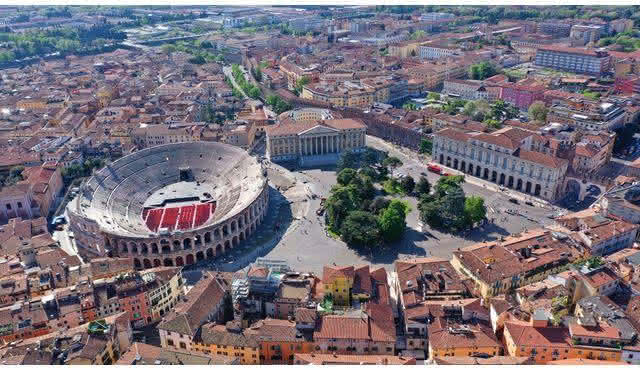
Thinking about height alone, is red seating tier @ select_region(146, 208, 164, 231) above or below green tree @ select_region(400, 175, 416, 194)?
below

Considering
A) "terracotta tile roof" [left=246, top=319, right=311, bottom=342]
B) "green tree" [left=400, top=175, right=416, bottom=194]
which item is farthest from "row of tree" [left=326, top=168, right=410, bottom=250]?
"terracotta tile roof" [left=246, top=319, right=311, bottom=342]

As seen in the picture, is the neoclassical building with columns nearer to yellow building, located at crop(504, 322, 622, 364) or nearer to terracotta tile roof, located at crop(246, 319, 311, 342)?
terracotta tile roof, located at crop(246, 319, 311, 342)

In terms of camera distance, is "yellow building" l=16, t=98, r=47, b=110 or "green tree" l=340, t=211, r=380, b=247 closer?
"green tree" l=340, t=211, r=380, b=247

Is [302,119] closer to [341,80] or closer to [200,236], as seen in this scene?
[341,80]

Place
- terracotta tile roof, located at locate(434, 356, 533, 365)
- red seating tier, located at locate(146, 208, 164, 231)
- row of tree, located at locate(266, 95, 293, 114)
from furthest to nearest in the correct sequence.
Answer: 1. row of tree, located at locate(266, 95, 293, 114)
2. red seating tier, located at locate(146, 208, 164, 231)
3. terracotta tile roof, located at locate(434, 356, 533, 365)

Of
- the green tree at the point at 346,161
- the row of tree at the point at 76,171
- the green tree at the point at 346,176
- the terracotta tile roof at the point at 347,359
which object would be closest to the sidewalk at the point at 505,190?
the green tree at the point at 346,161

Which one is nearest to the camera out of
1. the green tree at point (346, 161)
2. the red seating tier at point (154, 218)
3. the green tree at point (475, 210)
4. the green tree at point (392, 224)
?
the green tree at point (392, 224)

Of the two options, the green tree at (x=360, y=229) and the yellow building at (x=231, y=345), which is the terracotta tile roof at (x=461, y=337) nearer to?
the yellow building at (x=231, y=345)
